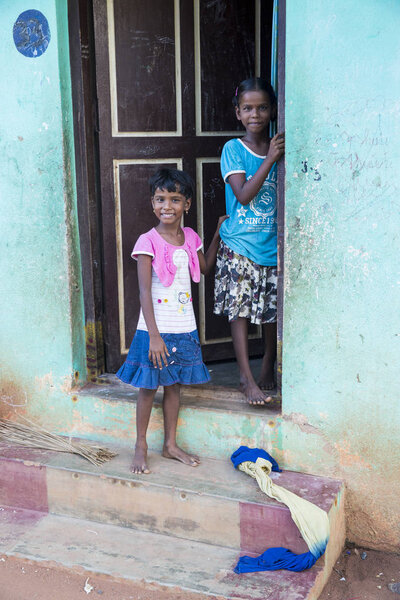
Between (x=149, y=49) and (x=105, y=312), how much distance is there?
1520 millimetres

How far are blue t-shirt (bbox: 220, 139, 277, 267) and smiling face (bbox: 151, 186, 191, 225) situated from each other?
35cm

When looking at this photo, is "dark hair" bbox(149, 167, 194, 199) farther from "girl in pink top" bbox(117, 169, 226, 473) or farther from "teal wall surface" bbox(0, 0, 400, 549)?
Result: "teal wall surface" bbox(0, 0, 400, 549)

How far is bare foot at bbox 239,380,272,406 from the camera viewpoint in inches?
132

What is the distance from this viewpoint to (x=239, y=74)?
4059 mm

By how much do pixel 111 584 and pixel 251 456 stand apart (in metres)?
0.88

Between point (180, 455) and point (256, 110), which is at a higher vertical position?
point (256, 110)

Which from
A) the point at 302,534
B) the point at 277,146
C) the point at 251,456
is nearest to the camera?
the point at 302,534

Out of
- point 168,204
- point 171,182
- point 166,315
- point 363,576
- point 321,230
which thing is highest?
point 171,182

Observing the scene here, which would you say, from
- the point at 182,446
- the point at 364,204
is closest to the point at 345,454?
the point at 182,446

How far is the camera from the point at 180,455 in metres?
3.38

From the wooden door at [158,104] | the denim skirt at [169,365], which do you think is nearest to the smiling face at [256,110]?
the wooden door at [158,104]

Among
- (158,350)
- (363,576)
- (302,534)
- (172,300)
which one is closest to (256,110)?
(172,300)

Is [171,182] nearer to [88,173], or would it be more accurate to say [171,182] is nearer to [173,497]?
[88,173]

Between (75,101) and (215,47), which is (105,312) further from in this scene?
(215,47)
